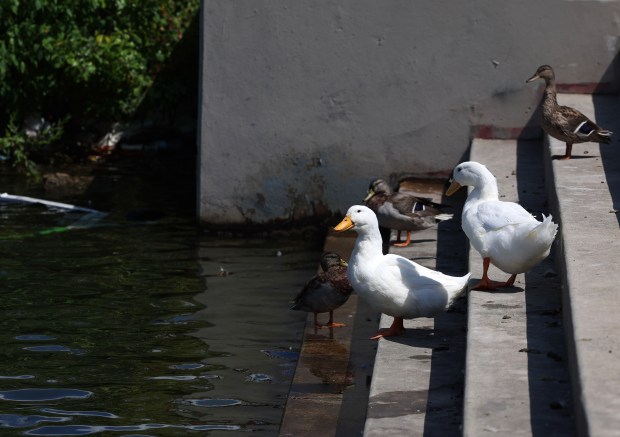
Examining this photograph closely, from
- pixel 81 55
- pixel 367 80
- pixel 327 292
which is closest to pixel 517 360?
pixel 327 292

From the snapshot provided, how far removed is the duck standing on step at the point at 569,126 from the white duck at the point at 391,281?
283 cm

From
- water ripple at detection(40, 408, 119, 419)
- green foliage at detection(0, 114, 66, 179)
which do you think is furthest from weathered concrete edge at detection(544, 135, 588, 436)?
green foliage at detection(0, 114, 66, 179)

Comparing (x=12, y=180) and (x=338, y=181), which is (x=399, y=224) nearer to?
(x=338, y=181)

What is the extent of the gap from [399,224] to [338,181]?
241cm

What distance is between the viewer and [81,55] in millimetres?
15094

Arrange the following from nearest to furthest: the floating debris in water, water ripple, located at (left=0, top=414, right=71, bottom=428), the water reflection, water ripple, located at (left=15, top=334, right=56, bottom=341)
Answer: water ripple, located at (left=0, top=414, right=71, bottom=428), the water reflection, the floating debris in water, water ripple, located at (left=15, top=334, right=56, bottom=341)

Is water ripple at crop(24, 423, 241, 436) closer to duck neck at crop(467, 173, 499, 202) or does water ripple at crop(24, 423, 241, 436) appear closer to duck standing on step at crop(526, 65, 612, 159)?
duck neck at crop(467, 173, 499, 202)

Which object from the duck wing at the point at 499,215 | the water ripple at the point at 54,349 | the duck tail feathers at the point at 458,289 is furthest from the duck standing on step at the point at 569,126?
the water ripple at the point at 54,349

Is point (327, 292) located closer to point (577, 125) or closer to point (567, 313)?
point (577, 125)

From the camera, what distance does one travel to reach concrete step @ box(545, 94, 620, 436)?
5008 millimetres

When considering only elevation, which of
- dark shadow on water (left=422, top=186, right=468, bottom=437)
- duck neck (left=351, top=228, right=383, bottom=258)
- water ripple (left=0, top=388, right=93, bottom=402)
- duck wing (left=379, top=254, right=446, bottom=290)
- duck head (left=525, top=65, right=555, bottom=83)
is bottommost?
water ripple (left=0, top=388, right=93, bottom=402)

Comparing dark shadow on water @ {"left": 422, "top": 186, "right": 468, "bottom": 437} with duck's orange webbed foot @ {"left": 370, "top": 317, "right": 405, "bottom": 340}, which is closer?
dark shadow on water @ {"left": 422, "top": 186, "right": 468, "bottom": 437}

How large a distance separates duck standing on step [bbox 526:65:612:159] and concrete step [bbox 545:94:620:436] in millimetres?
172

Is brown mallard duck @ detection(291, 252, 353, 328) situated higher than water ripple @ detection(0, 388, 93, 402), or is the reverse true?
brown mallard duck @ detection(291, 252, 353, 328)
